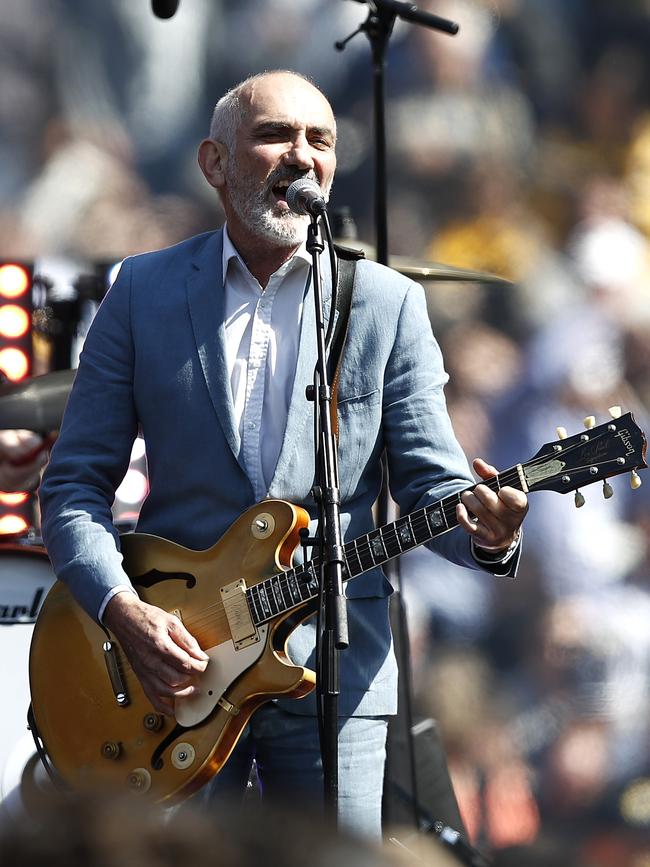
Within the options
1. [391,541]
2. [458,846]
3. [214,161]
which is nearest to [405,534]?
[391,541]

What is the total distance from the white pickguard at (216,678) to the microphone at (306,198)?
753mm

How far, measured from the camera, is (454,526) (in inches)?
83.4

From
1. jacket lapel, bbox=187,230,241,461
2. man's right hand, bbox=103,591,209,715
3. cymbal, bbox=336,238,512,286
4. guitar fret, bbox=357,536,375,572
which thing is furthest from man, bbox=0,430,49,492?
guitar fret, bbox=357,536,375,572

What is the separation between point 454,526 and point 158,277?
816 mm

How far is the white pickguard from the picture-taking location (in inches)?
85.6

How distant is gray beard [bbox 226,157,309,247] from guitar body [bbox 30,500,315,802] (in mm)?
549

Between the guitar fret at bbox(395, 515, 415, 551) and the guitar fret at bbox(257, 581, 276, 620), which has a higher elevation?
the guitar fret at bbox(395, 515, 415, 551)

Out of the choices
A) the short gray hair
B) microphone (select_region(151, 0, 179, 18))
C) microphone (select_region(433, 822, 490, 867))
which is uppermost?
microphone (select_region(151, 0, 179, 18))

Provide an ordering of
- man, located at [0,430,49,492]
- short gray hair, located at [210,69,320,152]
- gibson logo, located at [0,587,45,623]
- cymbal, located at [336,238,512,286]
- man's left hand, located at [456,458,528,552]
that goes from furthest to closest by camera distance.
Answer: man, located at [0,430,49,492]
cymbal, located at [336,238,512,286]
gibson logo, located at [0,587,45,623]
short gray hair, located at [210,69,320,152]
man's left hand, located at [456,458,528,552]

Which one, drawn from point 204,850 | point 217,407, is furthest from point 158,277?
point 204,850

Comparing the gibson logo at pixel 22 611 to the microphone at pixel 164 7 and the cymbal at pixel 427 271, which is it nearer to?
the cymbal at pixel 427 271

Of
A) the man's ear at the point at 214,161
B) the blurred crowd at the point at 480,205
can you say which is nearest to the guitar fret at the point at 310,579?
the man's ear at the point at 214,161

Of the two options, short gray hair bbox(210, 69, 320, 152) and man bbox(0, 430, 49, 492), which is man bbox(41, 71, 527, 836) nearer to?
short gray hair bbox(210, 69, 320, 152)

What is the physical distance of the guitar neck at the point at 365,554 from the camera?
2.13 m
